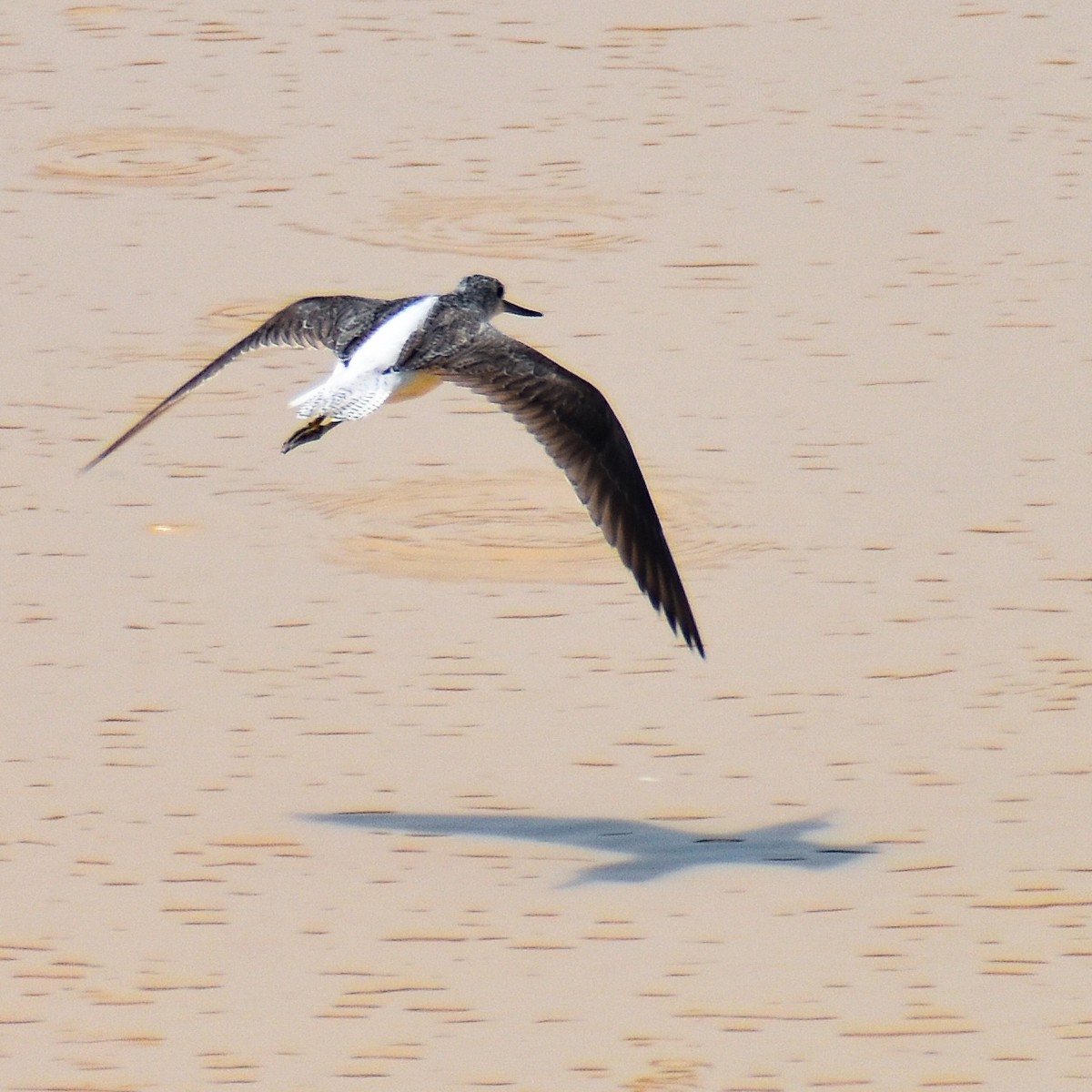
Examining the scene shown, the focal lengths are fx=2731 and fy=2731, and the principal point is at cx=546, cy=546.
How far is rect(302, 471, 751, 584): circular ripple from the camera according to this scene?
8680 mm

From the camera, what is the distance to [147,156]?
12.7 metres

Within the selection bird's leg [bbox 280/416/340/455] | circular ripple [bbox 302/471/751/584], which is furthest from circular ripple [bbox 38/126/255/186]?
bird's leg [bbox 280/416/340/455]

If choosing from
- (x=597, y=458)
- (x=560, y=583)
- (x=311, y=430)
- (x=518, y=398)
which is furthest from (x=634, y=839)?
(x=560, y=583)

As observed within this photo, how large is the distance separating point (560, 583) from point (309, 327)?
139cm

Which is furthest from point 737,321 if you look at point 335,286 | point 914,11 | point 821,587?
point 914,11

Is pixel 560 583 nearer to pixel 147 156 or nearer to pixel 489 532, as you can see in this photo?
pixel 489 532

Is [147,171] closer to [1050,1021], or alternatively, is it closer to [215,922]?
[215,922]

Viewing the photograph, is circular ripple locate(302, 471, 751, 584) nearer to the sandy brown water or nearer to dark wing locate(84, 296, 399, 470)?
the sandy brown water

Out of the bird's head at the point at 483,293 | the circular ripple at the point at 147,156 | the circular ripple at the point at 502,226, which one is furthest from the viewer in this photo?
the circular ripple at the point at 147,156

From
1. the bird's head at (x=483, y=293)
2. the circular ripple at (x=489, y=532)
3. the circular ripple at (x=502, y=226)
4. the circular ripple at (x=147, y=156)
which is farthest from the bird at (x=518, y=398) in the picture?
the circular ripple at (x=147, y=156)

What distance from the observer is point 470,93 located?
44.2 ft

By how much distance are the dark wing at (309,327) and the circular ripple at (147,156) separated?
191 inches

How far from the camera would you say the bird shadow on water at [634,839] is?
22.5ft

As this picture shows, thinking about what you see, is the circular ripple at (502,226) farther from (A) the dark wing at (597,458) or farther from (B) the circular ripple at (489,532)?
(A) the dark wing at (597,458)
